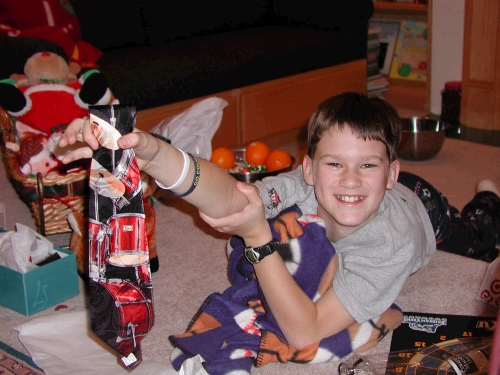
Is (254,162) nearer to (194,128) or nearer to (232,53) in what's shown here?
(194,128)

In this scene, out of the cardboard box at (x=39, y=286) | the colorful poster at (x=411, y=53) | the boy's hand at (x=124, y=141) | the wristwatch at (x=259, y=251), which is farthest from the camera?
the colorful poster at (x=411, y=53)

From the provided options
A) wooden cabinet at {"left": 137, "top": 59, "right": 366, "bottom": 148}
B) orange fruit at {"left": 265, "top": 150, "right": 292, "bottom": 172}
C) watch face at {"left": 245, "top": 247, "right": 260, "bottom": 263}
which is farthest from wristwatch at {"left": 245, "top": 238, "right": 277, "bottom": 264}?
wooden cabinet at {"left": 137, "top": 59, "right": 366, "bottom": 148}

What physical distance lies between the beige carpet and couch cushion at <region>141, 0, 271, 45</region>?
1039 millimetres

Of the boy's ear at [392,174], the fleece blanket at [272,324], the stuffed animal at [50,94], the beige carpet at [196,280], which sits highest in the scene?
the stuffed animal at [50,94]

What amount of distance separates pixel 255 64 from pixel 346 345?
1.60m

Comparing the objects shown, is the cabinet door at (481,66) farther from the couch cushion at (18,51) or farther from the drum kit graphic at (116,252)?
the drum kit graphic at (116,252)

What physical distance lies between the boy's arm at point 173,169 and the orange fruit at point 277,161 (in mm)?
1186

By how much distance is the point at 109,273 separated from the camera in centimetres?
97

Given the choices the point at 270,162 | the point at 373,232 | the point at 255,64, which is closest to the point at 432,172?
the point at 270,162

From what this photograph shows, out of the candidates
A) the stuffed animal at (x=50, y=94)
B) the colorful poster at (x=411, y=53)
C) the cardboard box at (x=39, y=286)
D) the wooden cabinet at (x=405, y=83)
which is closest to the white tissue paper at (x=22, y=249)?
the cardboard box at (x=39, y=286)

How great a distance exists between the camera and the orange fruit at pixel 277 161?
219 centimetres

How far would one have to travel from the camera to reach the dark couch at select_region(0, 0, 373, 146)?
7.93ft

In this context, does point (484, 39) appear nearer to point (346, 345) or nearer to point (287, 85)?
point (287, 85)

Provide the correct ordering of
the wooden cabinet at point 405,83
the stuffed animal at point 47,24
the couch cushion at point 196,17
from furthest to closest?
the wooden cabinet at point 405,83 < the couch cushion at point 196,17 < the stuffed animal at point 47,24
